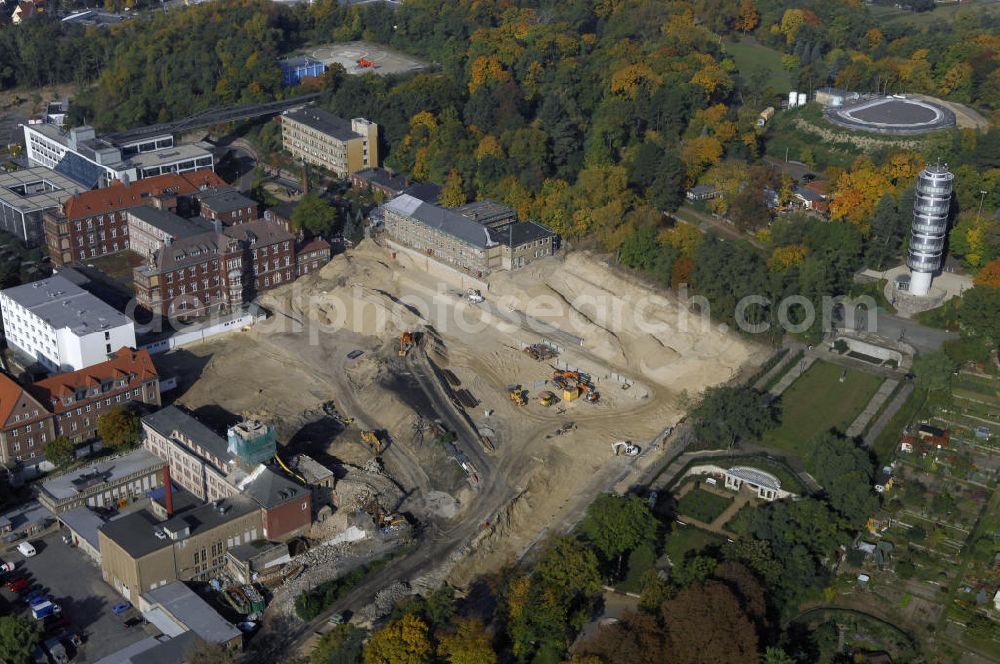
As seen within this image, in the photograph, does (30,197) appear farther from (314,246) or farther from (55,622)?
(55,622)

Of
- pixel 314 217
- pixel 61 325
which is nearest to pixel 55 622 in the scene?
pixel 61 325

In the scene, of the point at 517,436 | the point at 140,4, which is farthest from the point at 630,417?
the point at 140,4

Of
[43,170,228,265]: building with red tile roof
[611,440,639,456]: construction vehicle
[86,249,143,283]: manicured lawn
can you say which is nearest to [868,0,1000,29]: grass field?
[611,440,639,456]: construction vehicle

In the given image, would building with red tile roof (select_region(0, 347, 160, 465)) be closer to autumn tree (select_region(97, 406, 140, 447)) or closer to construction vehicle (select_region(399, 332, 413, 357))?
autumn tree (select_region(97, 406, 140, 447))

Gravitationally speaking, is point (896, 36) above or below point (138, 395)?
above

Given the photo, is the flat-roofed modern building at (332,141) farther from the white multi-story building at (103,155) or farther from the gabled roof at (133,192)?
the gabled roof at (133,192)

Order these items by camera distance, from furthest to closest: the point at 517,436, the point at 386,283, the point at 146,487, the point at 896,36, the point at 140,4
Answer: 1. the point at 140,4
2. the point at 896,36
3. the point at 386,283
4. the point at 517,436
5. the point at 146,487

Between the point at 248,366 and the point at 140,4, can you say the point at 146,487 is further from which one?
the point at 140,4
